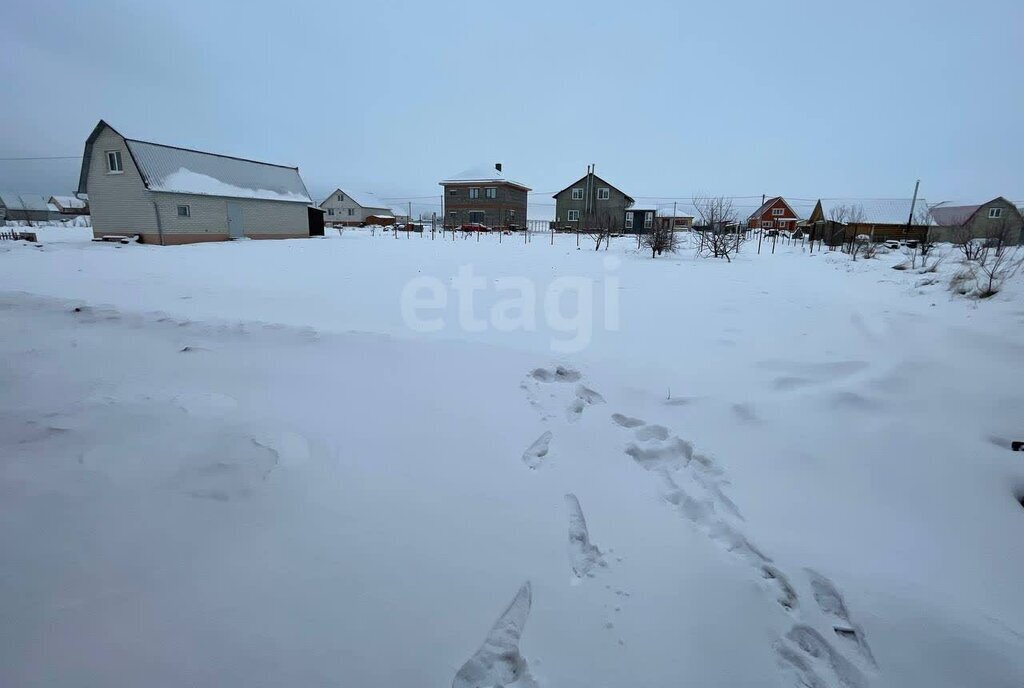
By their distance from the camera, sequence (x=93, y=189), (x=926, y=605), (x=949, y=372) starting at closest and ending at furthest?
1. (x=926, y=605)
2. (x=949, y=372)
3. (x=93, y=189)

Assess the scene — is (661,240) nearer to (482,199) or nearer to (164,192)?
(164,192)

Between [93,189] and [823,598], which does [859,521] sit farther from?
[93,189]

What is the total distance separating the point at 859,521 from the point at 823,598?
0.74 metres

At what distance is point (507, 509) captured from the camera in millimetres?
2572

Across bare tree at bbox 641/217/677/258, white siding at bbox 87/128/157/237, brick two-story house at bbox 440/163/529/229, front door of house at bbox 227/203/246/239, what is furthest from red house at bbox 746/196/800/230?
white siding at bbox 87/128/157/237

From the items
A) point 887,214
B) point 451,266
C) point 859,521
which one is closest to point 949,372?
point 859,521

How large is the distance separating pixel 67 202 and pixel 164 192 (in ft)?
246

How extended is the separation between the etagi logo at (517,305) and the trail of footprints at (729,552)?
2.29 metres

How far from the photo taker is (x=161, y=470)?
264 centimetres

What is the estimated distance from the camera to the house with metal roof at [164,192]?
67.1 ft

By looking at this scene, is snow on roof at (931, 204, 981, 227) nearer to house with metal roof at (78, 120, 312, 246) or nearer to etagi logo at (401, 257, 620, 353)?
etagi logo at (401, 257, 620, 353)

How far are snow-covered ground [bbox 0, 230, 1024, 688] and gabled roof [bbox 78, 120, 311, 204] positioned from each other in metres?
19.7

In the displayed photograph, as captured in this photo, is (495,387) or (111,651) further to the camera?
(495,387)

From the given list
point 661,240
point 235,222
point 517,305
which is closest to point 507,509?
point 517,305
